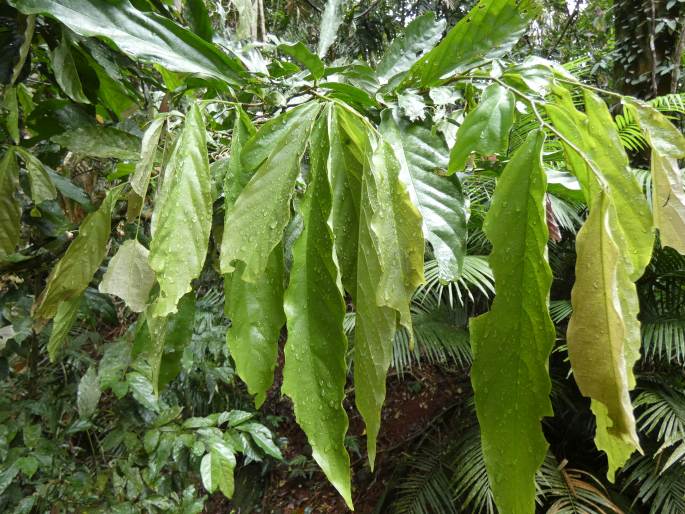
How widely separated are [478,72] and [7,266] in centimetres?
68

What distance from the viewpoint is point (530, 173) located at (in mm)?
256

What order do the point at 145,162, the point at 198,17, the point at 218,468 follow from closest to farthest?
the point at 145,162 → the point at 198,17 → the point at 218,468

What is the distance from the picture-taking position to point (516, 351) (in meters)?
0.23

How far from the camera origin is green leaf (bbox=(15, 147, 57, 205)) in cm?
49

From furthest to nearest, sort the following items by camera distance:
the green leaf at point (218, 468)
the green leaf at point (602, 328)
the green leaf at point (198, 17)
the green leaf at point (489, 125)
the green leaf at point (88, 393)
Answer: the green leaf at point (218, 468) → the green leaf at point (88, 393) → the green leaf at point (198, 17) → the green leaf at point (489, 125) → the green leaf at point (602, 328)

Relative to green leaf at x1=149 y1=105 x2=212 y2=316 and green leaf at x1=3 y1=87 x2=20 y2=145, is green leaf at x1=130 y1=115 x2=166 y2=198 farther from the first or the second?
green leaf at x1=3 y1=87 x2=20 y2=145

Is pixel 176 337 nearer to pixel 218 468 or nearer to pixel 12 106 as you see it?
pixel 12 106

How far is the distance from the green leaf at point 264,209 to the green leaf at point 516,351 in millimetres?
126

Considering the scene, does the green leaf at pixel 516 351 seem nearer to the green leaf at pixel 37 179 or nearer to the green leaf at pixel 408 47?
the green leaf at pixel 408 47

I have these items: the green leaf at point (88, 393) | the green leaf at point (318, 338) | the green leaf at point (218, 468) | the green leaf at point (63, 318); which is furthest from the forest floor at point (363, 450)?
the green leaf at point (318, 338)

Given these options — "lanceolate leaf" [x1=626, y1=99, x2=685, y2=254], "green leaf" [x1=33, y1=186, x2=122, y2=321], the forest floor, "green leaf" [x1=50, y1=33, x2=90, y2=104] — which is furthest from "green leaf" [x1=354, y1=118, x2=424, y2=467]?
the forest floor

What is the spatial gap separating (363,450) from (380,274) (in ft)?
7.34

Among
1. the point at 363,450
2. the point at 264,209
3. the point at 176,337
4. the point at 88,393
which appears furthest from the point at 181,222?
the point at 363,450

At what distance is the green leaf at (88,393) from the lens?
80cm
